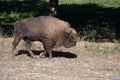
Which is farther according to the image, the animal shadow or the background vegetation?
the background vegetation

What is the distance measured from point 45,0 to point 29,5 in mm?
3534

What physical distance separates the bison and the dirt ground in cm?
47

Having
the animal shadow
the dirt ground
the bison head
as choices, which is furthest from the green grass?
the bison head

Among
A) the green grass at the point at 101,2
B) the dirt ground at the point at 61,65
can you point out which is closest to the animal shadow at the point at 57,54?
the dirt ground at the point at 61,65

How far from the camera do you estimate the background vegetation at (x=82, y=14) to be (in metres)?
19.1

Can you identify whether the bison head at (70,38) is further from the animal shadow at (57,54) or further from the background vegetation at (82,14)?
the background vegetation at (82,14)

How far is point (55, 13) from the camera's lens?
704 inches

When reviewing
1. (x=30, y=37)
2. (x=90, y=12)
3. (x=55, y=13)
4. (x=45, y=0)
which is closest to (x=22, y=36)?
(x=30, y=37)

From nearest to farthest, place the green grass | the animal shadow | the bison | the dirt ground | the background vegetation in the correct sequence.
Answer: the dirt ground, the bison, the animal shadow, the background vegetation, the green grass

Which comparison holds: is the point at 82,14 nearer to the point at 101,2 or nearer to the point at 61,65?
the point at 101,2

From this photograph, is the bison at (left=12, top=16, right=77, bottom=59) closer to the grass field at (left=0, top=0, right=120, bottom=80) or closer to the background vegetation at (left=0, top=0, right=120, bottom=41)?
the grass field at (left=0, top=0, right=120, bottom=80)

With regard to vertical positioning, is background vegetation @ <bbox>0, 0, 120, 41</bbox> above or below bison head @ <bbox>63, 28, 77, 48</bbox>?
below

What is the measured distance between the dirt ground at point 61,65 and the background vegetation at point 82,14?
236cm

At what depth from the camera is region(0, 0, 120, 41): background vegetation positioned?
1907 cm
